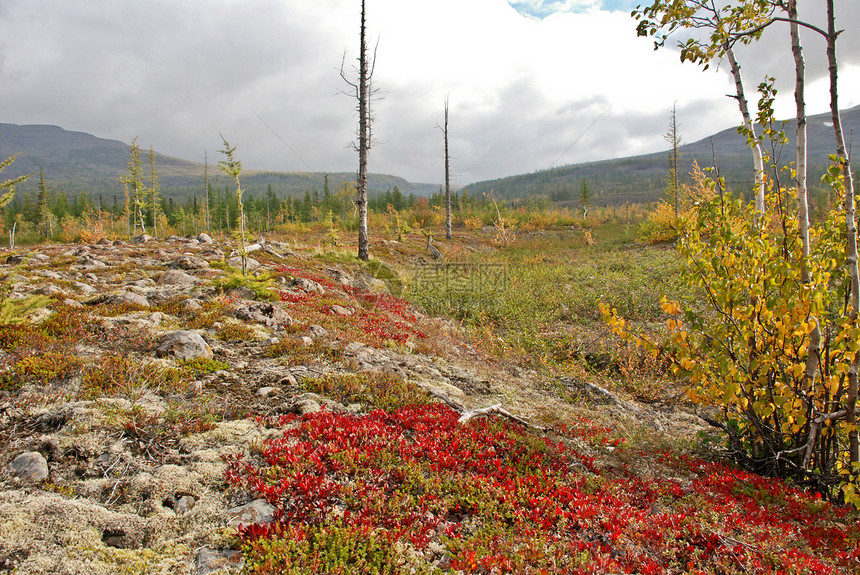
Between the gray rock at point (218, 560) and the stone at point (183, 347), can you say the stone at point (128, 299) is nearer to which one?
the stone at point (183, 347)

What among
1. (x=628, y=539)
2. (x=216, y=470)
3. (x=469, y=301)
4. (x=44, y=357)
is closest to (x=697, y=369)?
(x=628, y=539)

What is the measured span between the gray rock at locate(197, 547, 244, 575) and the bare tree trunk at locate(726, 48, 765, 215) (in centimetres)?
550

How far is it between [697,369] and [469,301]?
32.2 ft

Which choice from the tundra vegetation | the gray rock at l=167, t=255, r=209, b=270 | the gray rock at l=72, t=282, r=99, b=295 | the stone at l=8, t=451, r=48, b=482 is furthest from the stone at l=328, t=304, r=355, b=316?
the stone at l=8, t=451, r=48, b=482

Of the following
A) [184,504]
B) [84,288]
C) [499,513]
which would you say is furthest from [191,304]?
[499,513]

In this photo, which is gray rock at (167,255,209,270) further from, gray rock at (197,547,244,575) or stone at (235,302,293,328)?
gray rock at (197,547,244,575)

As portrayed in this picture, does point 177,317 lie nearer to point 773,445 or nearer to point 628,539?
point 628,539

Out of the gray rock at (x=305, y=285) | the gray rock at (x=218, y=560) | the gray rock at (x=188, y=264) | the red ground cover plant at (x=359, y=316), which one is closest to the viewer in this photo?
the gray rock at (x=218, y=560)

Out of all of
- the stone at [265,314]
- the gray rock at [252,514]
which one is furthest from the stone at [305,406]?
the stone at [265,314]

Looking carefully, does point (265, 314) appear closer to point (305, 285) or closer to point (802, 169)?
point (305, 285)

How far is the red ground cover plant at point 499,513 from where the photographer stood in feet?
9.27

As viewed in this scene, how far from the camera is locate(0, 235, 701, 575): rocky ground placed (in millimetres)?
2697

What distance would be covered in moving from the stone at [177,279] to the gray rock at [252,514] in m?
9.11

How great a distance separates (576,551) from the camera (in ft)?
9.79
